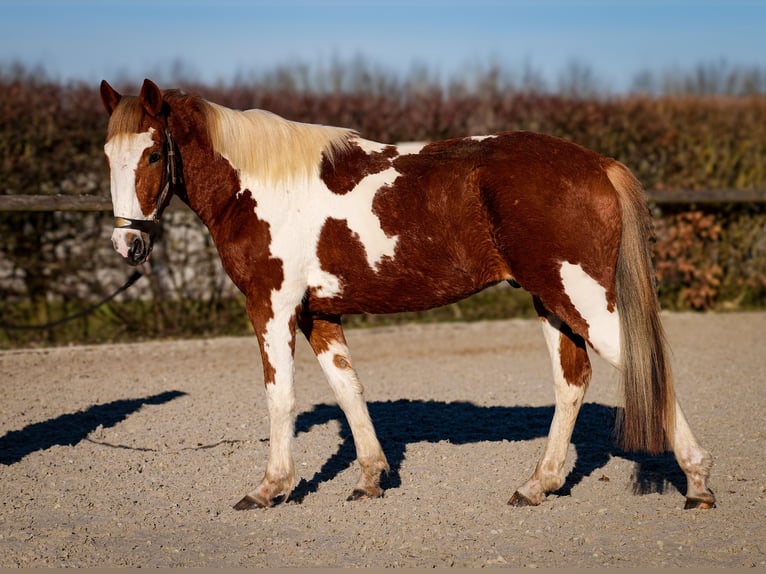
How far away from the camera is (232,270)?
5289 mm

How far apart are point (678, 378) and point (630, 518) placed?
4038 millimetres

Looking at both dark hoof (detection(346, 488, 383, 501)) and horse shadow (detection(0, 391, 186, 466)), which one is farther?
horse shadow (detection(0, 391, 186, 466))

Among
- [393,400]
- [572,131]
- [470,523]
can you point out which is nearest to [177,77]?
[572,131]

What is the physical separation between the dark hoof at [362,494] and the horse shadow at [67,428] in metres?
2.24

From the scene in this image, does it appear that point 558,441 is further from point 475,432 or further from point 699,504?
point 475,432

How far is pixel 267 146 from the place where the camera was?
5293 mm

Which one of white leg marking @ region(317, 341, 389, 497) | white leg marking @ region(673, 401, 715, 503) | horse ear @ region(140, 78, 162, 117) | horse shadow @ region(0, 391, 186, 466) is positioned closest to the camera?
white leg marking @ region(673, 401, 715, 503)

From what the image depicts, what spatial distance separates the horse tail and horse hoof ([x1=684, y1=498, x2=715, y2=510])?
33cm

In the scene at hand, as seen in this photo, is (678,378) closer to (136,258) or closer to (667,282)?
(667,282)

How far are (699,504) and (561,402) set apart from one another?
2.79 feet

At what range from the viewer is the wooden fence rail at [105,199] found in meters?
9.34

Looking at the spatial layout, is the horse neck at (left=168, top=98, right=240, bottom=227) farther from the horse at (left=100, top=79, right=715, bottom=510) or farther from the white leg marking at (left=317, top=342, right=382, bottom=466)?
the white leg marking at (left=317, top=342, right=382, bottom=466)

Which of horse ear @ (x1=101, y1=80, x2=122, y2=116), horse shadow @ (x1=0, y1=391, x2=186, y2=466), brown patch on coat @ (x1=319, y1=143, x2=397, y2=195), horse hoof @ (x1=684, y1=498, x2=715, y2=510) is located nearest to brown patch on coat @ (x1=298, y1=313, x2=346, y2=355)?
brown patch on coat @ (x1=319, y1=143, x2=397, y2=195)

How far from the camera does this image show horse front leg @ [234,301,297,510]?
522 centimetres
